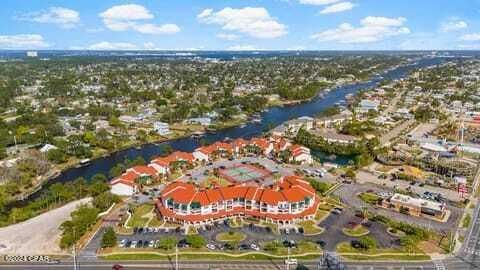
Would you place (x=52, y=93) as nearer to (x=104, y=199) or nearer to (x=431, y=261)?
(x=104, y=199)

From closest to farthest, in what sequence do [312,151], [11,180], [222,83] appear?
1. [11,180]
2. [312,151]
3. [222,83]

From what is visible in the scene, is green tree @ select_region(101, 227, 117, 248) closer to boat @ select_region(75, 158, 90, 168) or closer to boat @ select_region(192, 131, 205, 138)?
boat @ select_region(75, 158, 90, 168)

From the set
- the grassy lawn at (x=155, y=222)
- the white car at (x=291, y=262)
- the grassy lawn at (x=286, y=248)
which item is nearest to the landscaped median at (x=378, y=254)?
the grassy lawn at (x=286, y=248)

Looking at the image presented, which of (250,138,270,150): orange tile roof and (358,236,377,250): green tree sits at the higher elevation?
(250,138,270,150): orange tile roof

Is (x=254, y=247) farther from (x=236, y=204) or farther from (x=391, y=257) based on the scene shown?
(x=391, y=257)

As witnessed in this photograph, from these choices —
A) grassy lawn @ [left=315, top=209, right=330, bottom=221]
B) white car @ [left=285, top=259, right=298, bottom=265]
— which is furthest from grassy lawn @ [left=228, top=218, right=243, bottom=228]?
white car @ [left=285, top=259, right=298, bottom=265]

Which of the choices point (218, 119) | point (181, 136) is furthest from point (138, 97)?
point (181, 136)
